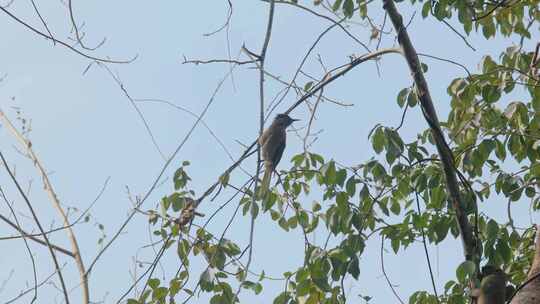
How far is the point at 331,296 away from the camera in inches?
152

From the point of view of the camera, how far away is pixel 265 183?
470 centimetres

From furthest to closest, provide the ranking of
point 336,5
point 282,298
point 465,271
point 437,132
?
1. point 336,5
2. point 282,298
3. point 437,132
4. point 465,271

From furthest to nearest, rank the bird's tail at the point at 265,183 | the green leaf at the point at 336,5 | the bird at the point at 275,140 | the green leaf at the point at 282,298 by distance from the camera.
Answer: the bird at the point at 275,140, the bird's tail at the point at 265,183, the green leaf at the point at 336,5, the green leaf at the point at 282,298

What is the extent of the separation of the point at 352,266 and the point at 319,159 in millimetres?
825

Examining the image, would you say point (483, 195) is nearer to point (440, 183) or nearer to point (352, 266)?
point (440, 183)

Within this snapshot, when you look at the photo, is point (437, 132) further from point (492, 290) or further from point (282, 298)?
point (282, 298)

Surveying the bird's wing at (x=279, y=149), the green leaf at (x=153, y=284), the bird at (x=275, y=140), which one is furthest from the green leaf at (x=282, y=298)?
the bird's wing at (x=279, y=149)

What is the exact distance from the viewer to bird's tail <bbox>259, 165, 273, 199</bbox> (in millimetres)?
4266

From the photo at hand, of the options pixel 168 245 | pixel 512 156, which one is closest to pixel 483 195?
pixel 512 156

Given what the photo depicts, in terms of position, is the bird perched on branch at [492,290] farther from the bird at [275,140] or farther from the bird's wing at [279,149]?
the bird's wing at [279,149]

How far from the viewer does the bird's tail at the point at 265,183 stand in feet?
14.0

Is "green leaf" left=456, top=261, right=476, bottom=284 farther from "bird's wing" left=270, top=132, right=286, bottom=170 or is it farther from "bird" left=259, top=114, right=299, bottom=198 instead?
"bird's wing" left=270, top=132, right=286, bottom=170

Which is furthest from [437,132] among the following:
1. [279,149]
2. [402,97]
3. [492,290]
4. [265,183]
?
[279,149]

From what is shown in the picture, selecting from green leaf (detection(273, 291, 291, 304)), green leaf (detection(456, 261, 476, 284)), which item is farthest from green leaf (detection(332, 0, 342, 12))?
green leaf (detection(456, 261, 476, 284))
